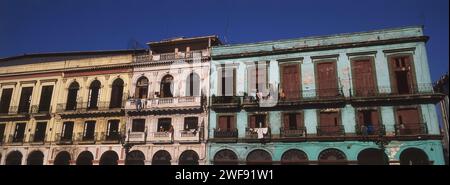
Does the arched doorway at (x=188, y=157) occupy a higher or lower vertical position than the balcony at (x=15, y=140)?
lower

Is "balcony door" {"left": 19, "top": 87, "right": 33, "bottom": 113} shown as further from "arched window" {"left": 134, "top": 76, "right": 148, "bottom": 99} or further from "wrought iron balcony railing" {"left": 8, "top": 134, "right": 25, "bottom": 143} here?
"arched window" {"left": 134, "top": 76, "right": 148, "bottom": 99}

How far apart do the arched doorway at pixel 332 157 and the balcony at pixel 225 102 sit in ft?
20.6

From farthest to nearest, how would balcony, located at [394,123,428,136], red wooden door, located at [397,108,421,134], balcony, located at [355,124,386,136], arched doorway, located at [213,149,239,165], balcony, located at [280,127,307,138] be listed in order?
arched doorway, located at [213,149,239,165]
balcony, located at [280,127,307,138]
balcony, located at [355,124,386,136]
red wooden door, located at [397,108,421,134]
balcony, located at [394,123,428,136]

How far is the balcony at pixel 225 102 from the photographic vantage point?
22.6 metres

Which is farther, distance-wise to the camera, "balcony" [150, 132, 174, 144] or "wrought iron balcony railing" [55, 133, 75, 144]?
"wrought iron balcony railing" [55, 133, 75, 144]

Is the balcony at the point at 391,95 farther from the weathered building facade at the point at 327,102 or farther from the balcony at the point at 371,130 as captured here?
the balcony at the point at 371,130

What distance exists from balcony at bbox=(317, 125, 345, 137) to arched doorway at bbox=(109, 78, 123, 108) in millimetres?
14435

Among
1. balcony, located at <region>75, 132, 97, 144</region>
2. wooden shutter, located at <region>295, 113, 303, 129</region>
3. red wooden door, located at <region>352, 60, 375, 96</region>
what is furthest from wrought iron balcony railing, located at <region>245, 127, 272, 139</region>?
balcony, located at <region>75, 132, 97, 144</region>

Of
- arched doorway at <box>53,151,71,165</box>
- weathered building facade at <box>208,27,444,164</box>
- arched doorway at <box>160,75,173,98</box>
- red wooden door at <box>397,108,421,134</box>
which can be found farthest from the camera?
arched doorway at <box>53,151,71,165</box>

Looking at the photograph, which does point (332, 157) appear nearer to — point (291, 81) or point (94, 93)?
point (291, 81)

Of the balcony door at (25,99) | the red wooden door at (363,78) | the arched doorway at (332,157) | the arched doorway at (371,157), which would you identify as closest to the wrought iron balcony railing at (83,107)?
the balcony door at (25,99)

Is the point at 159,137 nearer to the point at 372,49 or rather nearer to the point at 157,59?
the point at 157,59

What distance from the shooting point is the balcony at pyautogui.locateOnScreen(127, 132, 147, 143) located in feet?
77.0
